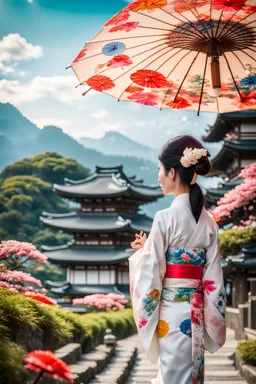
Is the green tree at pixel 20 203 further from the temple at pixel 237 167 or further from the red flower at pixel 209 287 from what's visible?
the red flower at pixel 209 287

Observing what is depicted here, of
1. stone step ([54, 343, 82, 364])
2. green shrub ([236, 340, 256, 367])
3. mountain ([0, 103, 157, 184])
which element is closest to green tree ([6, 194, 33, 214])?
mountain ([0, 103, 157, 184])

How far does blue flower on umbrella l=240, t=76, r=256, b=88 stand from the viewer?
5.43 meters

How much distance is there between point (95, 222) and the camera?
35250mm

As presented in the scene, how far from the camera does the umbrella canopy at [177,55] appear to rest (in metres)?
4.47

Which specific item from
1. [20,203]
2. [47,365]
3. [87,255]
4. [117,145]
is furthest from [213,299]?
[117,145]

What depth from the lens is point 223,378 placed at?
893cm

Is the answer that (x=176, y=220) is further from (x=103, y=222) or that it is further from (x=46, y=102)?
(x=46, y=102)

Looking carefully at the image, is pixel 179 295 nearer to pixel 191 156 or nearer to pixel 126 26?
pixel 191 156

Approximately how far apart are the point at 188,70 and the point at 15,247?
4195 millimetres

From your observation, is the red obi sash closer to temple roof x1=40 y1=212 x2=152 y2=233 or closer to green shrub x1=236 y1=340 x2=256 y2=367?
green shrub x1=236 y1=340 x2=256 y2=367

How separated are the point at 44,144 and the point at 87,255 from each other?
7974cm

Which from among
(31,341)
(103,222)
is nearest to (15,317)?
(31,341)

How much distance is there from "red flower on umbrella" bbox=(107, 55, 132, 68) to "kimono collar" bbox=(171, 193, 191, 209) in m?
1.59

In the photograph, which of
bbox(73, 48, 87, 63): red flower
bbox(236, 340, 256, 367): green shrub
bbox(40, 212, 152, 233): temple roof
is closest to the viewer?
bbox(73, 48, 87, 63): red flower
